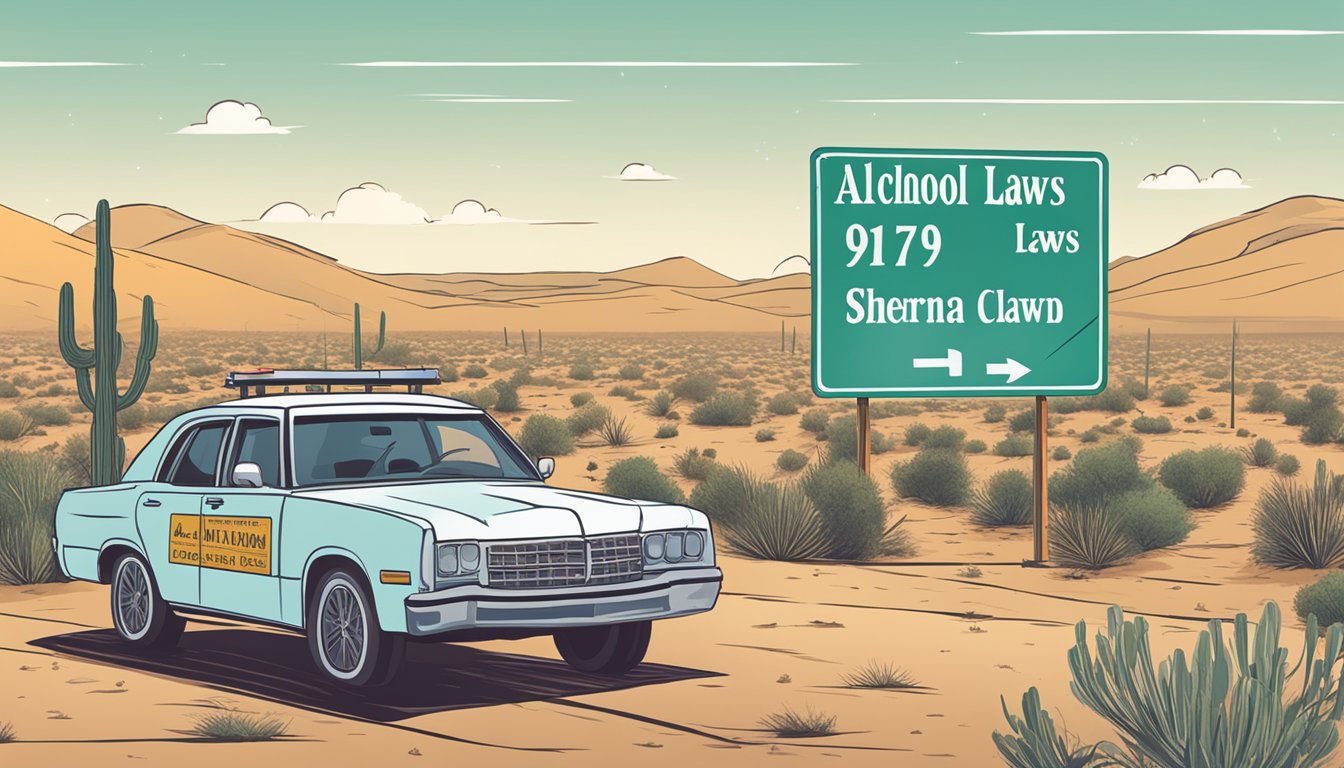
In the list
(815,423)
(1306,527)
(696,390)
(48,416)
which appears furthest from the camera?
(696,390)

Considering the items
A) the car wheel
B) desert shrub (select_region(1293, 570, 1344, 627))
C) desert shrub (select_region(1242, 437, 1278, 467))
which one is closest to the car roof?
the car wheel

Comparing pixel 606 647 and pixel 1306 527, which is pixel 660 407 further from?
pixel 606 647

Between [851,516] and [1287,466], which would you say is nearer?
[851,516]

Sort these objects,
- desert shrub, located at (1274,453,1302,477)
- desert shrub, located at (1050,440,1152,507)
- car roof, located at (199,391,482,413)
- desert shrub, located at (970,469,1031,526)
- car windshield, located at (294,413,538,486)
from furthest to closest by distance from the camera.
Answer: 1. desert shrub, located at (1274,453,1302,477)
2. desert shrub, located at (970,469,1031,526)
3. desert shrub, located at (1050,440,1152,507)
4. car roof, located at (199,391,482,413)
5. car windshield, located at (294,413,538,486)

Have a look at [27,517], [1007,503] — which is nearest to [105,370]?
[27,517]

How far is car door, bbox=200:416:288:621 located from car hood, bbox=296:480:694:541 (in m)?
0.42

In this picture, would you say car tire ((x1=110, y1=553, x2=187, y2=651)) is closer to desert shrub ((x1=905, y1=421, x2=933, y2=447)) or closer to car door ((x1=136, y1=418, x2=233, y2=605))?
car door ((x1=136, y1=418, x2=233, y2=605))

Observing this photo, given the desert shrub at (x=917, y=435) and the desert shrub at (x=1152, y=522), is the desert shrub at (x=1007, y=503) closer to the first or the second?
the desert shrub at (x=1152, y=522)

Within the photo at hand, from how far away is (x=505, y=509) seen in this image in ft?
36.0

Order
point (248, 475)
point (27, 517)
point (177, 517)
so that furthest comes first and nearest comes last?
point (27, 517), point (177, 517), point (248, 475)

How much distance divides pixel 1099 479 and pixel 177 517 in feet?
48.0

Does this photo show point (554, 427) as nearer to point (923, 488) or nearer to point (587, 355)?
point (923, 488)

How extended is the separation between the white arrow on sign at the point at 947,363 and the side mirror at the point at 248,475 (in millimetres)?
9407

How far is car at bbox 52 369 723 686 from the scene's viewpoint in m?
10.6
